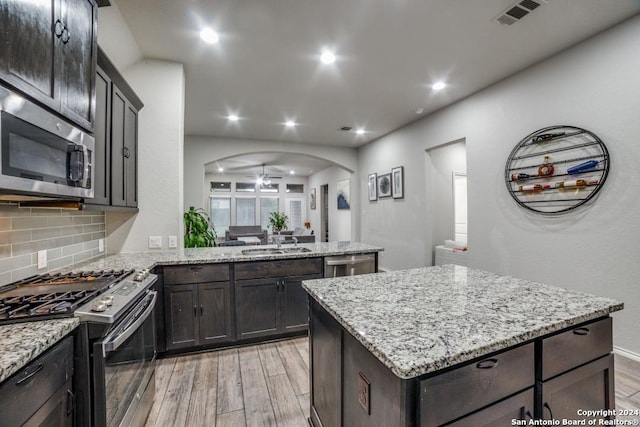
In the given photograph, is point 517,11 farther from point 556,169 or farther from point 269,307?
point 269,307

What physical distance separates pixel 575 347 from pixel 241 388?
200cm

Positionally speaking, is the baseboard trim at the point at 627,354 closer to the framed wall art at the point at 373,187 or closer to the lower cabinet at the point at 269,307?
the lower cabinet at the point at 269,307

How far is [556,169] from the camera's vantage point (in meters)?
2.81

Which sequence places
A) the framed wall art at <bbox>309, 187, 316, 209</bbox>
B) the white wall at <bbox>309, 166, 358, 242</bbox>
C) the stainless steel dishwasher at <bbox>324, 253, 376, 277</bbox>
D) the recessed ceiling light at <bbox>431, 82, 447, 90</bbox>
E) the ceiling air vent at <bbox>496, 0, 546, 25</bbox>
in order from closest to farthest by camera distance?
the ceiling air vent at <bbox>496, 0, 546, 25</bbox> → the stainless steel dishwasher at <bbox>324, 253, 376, 277</bbox> → the recessed ceiling light at <bbox>431, 82, 447, 90</bbox> → the white wall at <bbox>309, 166, 358, 242</bbox> → the framed wall art at <bbox>309, 187, 316, 209</bbox>

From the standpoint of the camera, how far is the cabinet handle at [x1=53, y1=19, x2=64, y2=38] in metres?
1.26

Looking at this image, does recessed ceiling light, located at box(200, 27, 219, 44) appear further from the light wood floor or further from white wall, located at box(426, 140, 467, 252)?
white wall, located at box(426, 140, 467, 252)

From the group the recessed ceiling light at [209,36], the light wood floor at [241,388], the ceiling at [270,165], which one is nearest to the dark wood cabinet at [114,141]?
the recessed ceiling light at [209,36]

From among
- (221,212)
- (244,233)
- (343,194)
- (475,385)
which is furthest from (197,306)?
(221,212)

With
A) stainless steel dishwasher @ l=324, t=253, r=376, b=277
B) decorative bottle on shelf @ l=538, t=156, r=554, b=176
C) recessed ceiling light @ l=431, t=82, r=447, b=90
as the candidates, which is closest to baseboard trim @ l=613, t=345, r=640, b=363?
decorative bottle on shelf @ l=538, t=156, r=554, b=176

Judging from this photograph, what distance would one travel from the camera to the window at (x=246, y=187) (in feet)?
35.1

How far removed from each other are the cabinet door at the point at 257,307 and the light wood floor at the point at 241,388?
0.57 ft

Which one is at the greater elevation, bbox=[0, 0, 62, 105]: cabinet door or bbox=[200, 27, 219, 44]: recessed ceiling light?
bbox=[200, 27, 219, 44]: recessed ceiling light

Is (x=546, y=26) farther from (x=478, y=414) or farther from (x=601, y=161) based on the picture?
(x=478, y=414)

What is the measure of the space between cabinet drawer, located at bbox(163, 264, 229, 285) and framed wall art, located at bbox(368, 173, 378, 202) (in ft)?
13.3
